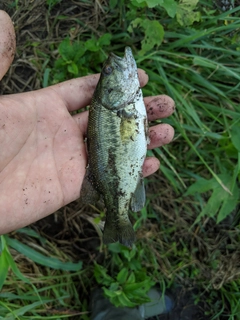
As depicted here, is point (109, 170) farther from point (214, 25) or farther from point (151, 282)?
point (214, 25)

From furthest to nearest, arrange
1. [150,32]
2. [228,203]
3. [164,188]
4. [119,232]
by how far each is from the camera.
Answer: [164,188]
[228,203]
[150,32]
[119,232]

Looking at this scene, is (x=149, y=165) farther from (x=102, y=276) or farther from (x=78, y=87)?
(x=102, y=276)

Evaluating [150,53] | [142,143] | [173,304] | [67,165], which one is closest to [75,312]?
[173,304]

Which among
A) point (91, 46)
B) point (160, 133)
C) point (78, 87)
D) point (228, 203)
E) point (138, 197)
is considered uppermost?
point (91, 46)

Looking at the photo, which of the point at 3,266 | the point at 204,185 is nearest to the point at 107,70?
the point at 204,185

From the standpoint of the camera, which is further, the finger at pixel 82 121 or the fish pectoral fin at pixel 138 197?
the finger at pixel 82 121

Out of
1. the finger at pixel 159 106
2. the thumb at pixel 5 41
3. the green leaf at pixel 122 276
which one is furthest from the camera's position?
the green leaf at pixel 122 276

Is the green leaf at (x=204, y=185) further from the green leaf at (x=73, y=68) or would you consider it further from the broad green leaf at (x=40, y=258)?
the green leaf at (x=73, y=68)

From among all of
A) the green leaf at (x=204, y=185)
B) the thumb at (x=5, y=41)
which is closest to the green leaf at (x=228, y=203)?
the green leaf at (x=204, y=185)
